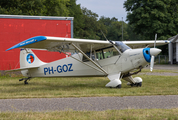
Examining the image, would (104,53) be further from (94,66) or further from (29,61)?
(29,61)

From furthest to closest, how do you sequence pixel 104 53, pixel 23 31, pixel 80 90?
pixel 23 31
pixel 104 53
pixel 80 90

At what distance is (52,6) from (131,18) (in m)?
16.2

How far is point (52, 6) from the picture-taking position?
48.5 meters

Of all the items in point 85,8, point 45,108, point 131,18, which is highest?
point 85,8

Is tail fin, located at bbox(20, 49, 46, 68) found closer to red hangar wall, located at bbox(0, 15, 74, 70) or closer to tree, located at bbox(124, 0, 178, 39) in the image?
red hangar wall, located at bbox(0, 15, 74, 70)

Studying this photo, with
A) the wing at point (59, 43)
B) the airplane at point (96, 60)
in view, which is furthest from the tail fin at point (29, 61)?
the wing at point (59, 43)

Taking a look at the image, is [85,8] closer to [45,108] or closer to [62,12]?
[62,12]

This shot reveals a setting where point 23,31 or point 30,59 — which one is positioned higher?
point 23,31

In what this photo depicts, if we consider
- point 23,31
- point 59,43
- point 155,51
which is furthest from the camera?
point 23,31

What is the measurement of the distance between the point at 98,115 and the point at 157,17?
41526 millimetres

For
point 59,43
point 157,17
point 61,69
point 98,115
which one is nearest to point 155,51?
point 59,43

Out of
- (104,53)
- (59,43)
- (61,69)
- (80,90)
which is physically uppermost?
(59,43)

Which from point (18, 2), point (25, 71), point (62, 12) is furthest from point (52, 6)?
point (25, 71)

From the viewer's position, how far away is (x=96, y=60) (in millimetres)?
11617
